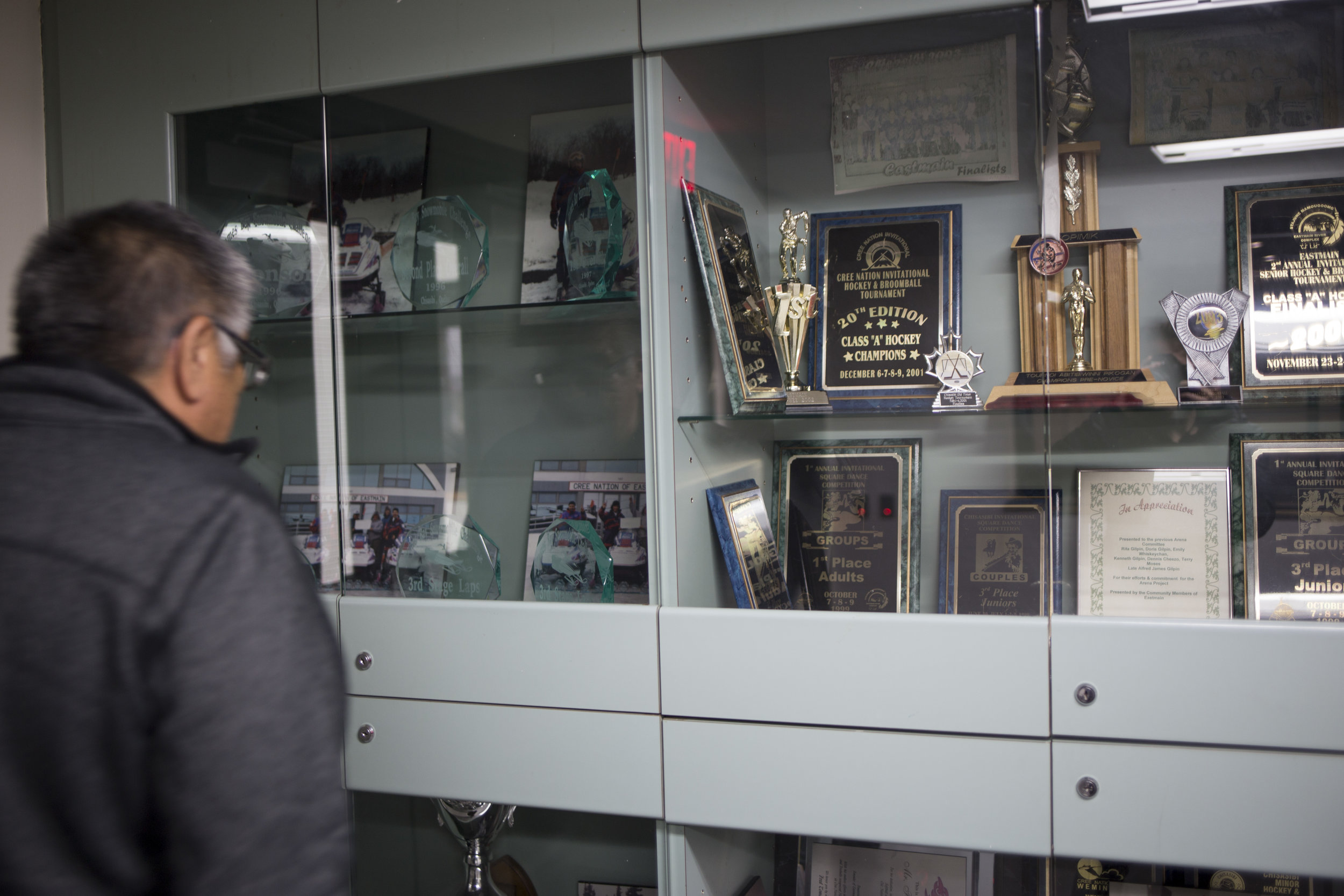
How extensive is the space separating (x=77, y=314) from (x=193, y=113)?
117 centimetres

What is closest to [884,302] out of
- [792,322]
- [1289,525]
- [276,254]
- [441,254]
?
[792,322]

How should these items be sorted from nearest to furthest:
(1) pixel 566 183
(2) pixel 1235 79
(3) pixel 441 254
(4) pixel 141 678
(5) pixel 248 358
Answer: (4) pixel 141 678 < (5) pixel 248 358 < (2) pixel 1235 79 < (1) pixel 566 183 < (3) pixel 441 254

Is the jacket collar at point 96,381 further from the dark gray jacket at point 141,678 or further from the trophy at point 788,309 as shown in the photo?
the trophy at point 788,309

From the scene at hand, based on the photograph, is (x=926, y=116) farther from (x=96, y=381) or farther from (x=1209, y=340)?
(x=96, y=381)

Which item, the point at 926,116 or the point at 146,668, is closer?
the point at 146,668

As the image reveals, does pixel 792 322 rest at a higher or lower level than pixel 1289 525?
higher

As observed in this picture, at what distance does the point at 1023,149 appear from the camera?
1485 mm

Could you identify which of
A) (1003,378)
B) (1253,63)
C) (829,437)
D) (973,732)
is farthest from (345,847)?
(1253,63)

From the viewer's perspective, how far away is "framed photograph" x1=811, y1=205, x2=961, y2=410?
5.28ft

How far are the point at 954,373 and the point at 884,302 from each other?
0.58 ft

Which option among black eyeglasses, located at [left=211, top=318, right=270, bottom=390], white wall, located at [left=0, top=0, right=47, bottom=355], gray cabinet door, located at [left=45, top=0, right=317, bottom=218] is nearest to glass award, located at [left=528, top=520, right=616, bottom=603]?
black eyeglasses, located at [left=211, top=318, right=270, bottom=390]

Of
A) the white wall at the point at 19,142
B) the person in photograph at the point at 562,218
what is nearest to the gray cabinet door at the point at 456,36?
the person in photograph at the point at 562,218

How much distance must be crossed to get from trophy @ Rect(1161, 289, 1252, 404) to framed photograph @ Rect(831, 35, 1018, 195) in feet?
1.14

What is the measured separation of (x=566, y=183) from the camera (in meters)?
1.73
